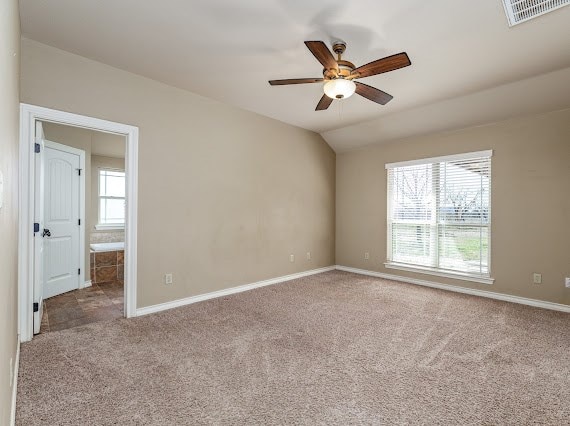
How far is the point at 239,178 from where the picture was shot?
439cm

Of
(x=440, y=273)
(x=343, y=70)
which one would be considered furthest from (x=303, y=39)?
(x=440, y=273)

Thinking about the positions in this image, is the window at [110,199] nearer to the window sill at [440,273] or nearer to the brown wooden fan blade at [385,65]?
the window sill at [440,273]

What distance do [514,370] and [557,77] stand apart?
301cm

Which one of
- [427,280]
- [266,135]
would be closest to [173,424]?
[266,135]

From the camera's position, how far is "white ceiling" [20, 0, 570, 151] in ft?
7.43

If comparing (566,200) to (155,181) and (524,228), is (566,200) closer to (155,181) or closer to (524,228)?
(524,228)

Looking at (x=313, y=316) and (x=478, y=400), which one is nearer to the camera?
(x=478, y=400)

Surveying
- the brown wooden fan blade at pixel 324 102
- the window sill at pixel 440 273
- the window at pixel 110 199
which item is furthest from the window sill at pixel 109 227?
the window sill at pixel 440 273

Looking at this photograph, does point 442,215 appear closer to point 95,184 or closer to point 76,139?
point 76,139

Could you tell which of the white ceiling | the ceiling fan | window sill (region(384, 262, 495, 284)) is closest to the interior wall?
the white ceiling

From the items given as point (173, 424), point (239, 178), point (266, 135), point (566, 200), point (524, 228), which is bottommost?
point (173, 424)

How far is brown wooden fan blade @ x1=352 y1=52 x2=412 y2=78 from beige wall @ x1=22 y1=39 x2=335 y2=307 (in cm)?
226

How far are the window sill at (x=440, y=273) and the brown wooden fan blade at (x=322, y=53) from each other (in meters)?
3.59

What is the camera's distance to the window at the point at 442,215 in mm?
4262
